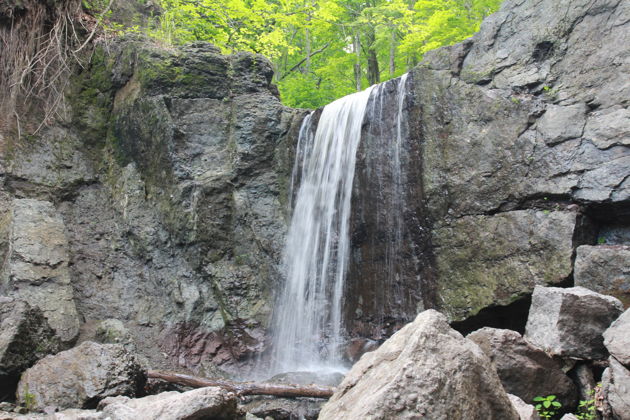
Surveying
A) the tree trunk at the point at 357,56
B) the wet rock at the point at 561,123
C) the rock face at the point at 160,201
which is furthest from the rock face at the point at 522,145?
the tree trunk at the point at 357,56

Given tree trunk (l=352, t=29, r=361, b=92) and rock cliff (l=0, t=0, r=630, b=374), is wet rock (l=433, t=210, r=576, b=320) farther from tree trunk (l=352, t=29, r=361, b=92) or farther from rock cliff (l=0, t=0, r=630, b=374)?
tree trunk (l=352, t=29, r=361, b=92)

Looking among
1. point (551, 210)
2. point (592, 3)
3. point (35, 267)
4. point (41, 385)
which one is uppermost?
point (592, 3)

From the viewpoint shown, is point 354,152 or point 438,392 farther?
point 354,152

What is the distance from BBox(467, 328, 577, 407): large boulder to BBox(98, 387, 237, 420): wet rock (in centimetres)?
228

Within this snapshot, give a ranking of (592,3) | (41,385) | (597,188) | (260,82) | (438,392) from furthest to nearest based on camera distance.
A: (260,82), (592,3), (597,188), (41,385), (438,392)

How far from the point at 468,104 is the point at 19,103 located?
7580 mm

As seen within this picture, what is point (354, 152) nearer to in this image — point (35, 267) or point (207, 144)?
point (207, 144)

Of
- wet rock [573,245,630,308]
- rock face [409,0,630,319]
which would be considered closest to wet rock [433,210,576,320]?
rock face [409,0,630,319]

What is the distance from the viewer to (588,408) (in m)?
3.91

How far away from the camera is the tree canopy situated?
10148 mm

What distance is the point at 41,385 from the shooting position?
4.66 m

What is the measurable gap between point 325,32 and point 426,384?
15606 mm

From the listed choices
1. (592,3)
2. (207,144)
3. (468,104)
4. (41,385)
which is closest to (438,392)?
(41,385)

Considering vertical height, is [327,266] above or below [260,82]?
below
